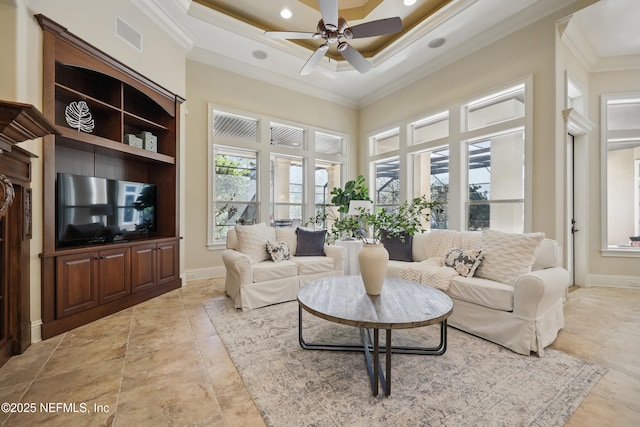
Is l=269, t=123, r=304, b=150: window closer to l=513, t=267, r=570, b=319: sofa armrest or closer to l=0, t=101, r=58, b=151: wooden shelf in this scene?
l=0, t=101, r=58, b=151: wooden shelf

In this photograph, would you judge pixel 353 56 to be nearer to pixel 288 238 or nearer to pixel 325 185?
pixel 288 238

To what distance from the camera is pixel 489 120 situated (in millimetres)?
4305

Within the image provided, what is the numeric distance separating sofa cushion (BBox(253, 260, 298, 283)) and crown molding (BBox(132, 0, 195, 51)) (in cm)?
342

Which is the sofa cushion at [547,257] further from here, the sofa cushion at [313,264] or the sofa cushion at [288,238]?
the sofa cushion at [288,238]

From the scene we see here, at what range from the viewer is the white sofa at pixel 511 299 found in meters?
2.14

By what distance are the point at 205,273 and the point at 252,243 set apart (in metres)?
1.61

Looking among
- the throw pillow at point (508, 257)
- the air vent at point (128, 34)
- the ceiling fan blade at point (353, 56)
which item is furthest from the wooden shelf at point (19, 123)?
the throw pillow at point (508, 257)

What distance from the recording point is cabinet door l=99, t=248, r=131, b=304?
9.62 feet

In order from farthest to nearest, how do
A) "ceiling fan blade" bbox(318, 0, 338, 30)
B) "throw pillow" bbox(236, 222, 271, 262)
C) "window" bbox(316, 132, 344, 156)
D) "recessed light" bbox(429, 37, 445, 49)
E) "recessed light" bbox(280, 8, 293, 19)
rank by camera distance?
"window" bbox(316, 132, 344, 156), "recessed light" bbox(429, 37, 445, 49), "recessed light" bbox(280, 8, 293, 19), "throw pillow" bbox(236, 222, 271, 262), "ceiling fan blade" bbox(318, 0, 338, 30)

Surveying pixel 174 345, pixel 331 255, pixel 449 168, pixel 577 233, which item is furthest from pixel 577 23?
pixel 174 345

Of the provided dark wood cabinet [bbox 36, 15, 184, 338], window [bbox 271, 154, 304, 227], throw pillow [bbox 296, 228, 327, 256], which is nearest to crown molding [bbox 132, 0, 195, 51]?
dark wood cabinet [bbox 36, 15, 184, 338]

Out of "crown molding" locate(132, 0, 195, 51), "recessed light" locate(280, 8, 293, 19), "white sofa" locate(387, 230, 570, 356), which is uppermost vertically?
"recessed light" locate(280, 8, 293, 19)

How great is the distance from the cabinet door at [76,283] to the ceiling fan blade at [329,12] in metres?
3.39

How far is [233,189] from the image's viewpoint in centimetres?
507
